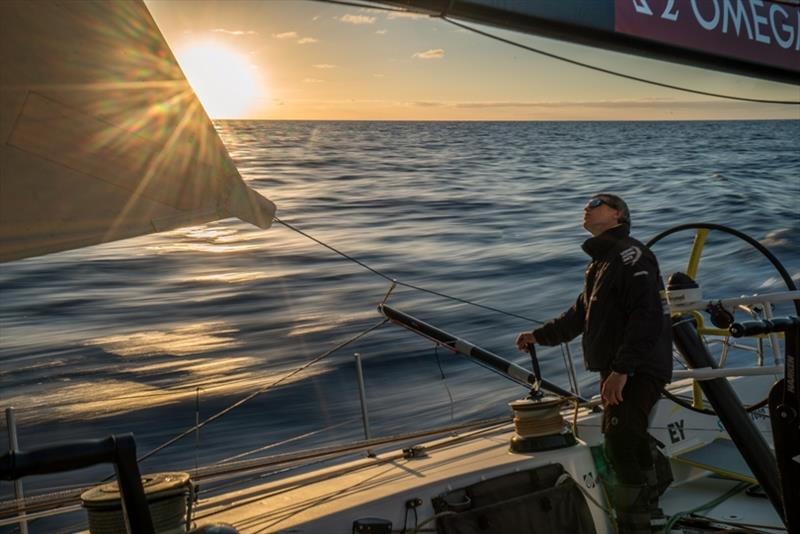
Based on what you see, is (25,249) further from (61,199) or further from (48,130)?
(48,130)

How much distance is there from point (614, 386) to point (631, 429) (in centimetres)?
22

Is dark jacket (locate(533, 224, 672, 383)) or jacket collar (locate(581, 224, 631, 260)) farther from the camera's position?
jacket collar (locate(581, 224, 631, 260))

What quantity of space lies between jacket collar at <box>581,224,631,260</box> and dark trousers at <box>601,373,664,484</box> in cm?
50

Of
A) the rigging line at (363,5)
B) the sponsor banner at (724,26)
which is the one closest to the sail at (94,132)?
the rigging line at (363,5)

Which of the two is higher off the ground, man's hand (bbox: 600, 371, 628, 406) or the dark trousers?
man's hand (bbox: 600, 371, 628, 406)

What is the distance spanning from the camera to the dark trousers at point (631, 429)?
3.37 metres

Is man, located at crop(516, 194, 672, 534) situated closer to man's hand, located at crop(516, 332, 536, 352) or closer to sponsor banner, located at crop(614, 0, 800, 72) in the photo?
man's hand, located at crop(516, 332, 536, 352)

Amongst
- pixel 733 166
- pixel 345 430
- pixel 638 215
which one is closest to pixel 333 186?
pixel 638 215

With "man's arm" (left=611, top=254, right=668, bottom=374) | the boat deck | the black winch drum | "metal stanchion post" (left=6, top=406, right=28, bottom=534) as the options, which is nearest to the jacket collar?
"man's arm" (left=611, top=254, right=668, bottom=374)

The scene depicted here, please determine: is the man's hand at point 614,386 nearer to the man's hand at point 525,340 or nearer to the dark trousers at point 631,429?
the dark trousers at point 631,429

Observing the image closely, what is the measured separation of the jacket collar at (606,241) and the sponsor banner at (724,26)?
0.76 metres

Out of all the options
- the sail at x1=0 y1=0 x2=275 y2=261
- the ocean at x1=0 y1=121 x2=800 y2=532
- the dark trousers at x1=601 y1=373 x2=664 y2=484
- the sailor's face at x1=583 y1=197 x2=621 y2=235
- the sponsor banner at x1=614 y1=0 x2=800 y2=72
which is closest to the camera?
the sail at x1=0 y1=0 x2=275 y2=261

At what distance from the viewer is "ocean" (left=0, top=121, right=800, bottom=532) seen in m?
8.73

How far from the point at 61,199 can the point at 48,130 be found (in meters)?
0.20
